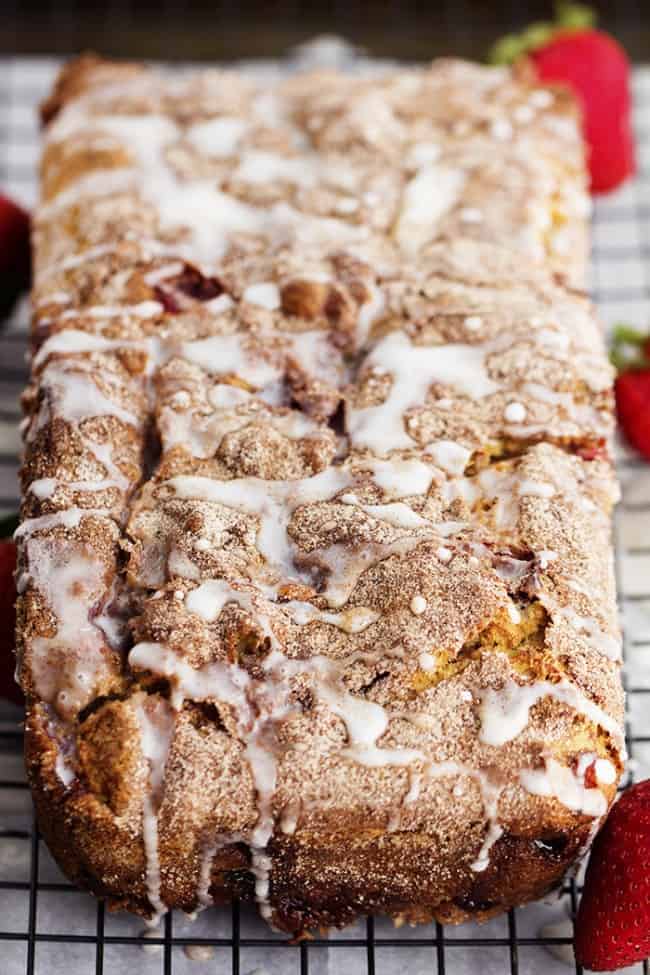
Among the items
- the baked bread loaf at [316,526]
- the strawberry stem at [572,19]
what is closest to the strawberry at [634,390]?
the baked bread loaf at [316,526]

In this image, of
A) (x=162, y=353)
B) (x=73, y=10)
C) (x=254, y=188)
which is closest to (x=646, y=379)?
(x=254, y=188)

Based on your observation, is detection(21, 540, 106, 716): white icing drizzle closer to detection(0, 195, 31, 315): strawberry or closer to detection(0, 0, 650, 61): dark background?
detection(0, 195, 31, 315): strawberry

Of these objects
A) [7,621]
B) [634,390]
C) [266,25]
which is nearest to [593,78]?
[634,390]

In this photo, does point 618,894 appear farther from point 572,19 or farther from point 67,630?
point 572,19

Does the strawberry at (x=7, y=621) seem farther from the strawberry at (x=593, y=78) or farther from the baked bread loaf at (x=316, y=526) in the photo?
the strawberry at (x=593, y=78)

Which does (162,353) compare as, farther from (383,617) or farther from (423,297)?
(383,617)

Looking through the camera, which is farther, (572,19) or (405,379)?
(572,19)
